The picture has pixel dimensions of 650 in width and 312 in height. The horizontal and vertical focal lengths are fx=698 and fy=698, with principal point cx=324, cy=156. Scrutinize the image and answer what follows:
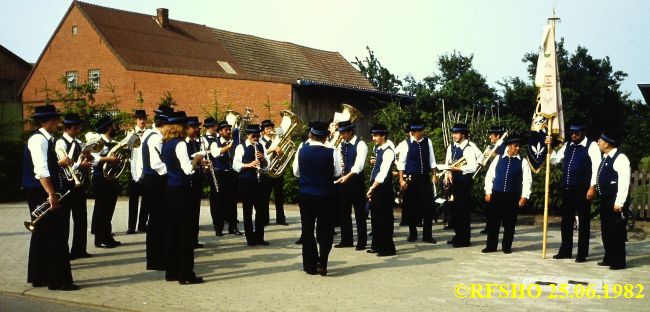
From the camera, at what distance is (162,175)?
10.4m

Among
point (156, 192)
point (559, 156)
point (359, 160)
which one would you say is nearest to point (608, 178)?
point (559, 156)

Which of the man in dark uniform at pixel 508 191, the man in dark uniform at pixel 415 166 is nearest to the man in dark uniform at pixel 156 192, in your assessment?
the man in dark uniform at pixel 415 166

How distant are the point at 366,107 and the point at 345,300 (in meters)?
26.9

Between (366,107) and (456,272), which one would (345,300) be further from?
(366,107)

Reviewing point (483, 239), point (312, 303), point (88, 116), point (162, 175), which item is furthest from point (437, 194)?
point (88, 116)

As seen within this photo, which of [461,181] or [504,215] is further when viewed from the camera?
[461,181]

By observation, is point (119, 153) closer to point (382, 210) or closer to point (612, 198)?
point (382, 210)

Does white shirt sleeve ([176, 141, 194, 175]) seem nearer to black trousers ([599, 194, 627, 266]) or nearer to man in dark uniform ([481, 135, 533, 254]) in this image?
man in dark uniform ([481, 135, 533, 254])

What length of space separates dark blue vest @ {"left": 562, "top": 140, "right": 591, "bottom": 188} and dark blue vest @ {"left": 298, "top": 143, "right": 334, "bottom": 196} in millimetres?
3961

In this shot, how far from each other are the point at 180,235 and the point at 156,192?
A: 5.94 feet

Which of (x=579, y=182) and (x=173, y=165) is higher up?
(x=173, y=165)

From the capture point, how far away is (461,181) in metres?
12.5

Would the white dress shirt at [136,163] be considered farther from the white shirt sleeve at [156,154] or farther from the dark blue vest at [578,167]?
the dark blue vest at [578,167]

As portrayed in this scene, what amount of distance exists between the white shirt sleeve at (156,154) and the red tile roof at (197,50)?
28450mm
